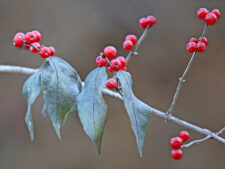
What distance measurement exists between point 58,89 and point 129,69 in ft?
5.52

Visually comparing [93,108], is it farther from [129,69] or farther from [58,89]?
[129,69]

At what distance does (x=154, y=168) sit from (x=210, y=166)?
0.43 meters

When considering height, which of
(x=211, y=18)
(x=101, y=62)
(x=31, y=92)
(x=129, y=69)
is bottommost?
(x=129, y=69)

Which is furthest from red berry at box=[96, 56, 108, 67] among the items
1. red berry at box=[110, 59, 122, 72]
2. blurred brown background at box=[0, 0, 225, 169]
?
blurred brown background at box=[0, 0, 225, 169]

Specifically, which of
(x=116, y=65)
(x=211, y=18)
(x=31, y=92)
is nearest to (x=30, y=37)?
(x=31, y=92)

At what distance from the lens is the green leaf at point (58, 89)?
0.70 meters

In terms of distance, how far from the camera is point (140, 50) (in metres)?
2.36

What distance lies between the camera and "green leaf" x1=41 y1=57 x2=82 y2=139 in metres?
0.70

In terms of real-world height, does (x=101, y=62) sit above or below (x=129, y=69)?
above

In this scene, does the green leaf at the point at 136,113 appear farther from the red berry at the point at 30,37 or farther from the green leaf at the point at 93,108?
the red berry at the point at 30,37

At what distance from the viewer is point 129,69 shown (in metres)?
2.37

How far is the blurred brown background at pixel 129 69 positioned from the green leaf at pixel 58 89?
162 cm

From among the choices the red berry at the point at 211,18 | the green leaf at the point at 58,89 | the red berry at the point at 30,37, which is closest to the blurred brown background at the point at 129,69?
the red berry at the point at 211,18

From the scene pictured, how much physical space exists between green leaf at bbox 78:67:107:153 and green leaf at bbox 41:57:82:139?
3 centimetres
